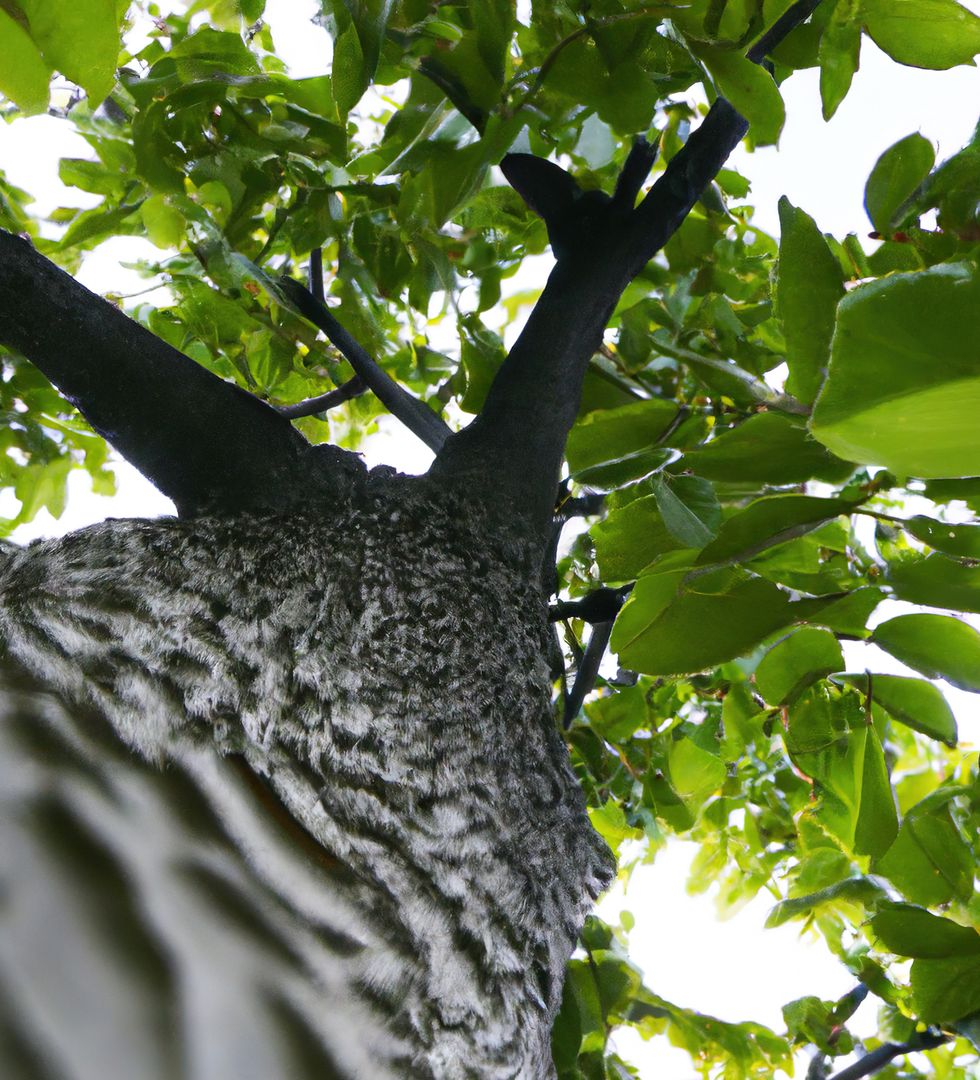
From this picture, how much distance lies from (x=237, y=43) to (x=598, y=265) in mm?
255

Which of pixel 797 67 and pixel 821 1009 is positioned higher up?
pixel 797 67

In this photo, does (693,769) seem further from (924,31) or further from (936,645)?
(924,31)

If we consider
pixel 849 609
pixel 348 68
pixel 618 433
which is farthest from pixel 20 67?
pixel 849 609

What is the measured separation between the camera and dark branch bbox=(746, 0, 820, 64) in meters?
0.46

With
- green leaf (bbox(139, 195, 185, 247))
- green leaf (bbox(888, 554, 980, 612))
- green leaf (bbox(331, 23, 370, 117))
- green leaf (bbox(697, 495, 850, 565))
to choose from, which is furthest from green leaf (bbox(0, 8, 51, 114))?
green leaf (bbox(888, 554, 980, 612))

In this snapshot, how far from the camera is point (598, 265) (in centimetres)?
54

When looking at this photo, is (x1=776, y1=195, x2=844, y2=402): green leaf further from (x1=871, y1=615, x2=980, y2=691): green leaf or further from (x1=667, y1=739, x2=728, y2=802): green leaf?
(x1=667, y1=739, x2=728, y2=802): green leaf

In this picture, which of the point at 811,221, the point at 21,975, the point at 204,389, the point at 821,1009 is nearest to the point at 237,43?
the point at 204,389

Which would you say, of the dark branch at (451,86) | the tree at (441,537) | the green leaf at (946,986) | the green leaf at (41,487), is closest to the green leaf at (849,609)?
the tree at (441,537)

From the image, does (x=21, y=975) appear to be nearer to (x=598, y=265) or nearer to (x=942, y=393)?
(x=942, y=393)

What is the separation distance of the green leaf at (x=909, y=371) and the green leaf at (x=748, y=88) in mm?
175

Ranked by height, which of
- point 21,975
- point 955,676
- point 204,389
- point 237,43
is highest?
point 237,43

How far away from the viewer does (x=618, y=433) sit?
54 centimetres

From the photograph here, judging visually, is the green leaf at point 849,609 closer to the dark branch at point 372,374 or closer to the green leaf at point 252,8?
the dark branch at point 372,374
